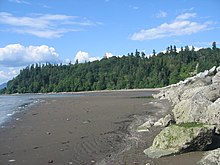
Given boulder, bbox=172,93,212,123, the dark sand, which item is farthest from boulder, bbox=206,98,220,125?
the dark sand

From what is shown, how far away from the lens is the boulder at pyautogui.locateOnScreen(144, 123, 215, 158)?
12109 millimetres

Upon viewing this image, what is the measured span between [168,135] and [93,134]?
6233mm

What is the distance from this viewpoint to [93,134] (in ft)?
58.6

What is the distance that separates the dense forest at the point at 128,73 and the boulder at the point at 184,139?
123 meters

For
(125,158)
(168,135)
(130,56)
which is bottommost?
(125,158)

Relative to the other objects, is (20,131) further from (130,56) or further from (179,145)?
(130,56)

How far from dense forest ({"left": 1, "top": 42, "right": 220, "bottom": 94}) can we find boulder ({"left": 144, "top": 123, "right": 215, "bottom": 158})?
Result: 122715mm

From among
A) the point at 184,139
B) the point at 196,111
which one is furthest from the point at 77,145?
the point at 196,111

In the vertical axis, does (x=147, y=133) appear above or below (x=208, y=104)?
below

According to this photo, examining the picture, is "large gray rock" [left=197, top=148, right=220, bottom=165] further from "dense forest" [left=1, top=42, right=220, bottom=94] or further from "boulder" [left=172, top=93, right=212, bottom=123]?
"dense forest" [left=1, top=42, right=220, bottom=94]

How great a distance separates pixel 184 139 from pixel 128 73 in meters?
151

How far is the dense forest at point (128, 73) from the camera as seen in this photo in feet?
472

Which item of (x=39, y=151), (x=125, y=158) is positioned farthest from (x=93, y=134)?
(x=125, y=158)

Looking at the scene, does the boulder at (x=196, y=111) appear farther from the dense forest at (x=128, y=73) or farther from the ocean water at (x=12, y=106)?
the dense forest at (x=128, y=73)
